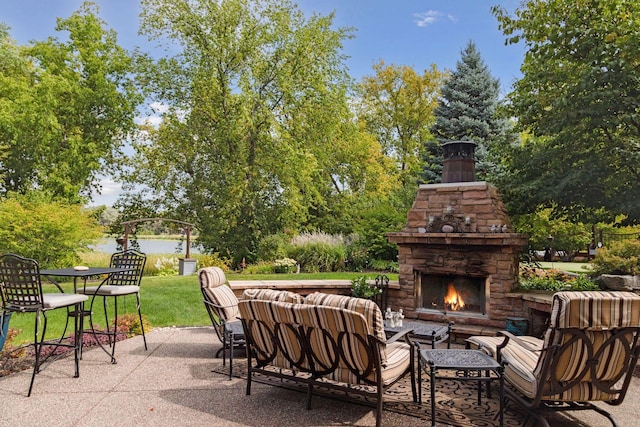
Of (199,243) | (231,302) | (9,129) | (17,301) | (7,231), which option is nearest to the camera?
(17,301)

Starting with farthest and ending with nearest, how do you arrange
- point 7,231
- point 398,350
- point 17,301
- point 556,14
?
1. point 7,231
2. point 556,14
3. point 17,301
4. point 398,350

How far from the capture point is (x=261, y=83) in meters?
15.5

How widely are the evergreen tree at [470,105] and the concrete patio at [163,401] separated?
8.29 meters

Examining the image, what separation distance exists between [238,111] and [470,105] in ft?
24.5

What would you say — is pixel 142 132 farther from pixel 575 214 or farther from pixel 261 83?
pixel 575 214

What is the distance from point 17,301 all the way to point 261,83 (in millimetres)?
12586

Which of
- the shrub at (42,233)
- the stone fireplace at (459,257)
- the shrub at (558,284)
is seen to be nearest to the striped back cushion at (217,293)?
the stone fireplace at (459,257)

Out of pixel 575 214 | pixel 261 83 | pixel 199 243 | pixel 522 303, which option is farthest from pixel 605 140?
pixel 199 243

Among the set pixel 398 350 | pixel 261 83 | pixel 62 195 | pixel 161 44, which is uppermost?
pixel 161 44

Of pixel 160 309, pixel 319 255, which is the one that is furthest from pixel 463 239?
pixel 160 309

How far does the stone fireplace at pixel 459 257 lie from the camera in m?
6.62

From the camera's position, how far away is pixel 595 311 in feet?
9.81

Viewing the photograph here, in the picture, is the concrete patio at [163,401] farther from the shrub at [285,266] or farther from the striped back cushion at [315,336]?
the shrub at [285,266]

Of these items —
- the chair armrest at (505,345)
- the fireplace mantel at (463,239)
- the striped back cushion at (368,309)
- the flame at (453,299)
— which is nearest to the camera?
the striped back cushion at (368,309)
